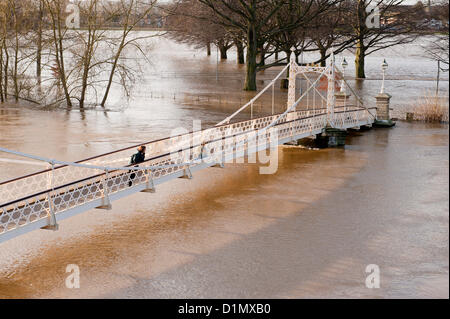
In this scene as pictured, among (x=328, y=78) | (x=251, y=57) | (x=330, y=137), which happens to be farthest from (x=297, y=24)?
(x=330, y=137)

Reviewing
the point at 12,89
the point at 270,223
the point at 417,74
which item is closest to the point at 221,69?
the point at 417,74

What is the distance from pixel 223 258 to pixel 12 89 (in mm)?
31245

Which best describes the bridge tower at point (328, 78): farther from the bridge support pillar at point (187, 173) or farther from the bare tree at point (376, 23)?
the bare tree at point (376, 23)

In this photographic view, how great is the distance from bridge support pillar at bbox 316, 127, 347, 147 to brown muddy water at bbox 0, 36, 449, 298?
70cm

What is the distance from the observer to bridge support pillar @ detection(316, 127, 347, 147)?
1062 inches

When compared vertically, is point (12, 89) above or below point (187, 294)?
above

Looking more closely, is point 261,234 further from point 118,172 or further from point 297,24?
point 297,24

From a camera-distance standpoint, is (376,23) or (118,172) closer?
(118,172)

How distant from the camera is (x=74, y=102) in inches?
1596

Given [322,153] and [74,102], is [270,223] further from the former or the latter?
[74,102]

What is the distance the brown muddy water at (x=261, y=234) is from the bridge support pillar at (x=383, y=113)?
5.07 meters

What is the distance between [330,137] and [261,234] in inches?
467

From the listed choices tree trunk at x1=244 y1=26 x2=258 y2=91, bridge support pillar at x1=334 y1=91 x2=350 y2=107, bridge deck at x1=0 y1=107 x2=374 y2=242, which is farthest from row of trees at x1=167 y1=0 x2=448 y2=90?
bridge deck at x1=0 y1=107 x2=374 y2=242

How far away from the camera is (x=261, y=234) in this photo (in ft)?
52.2
